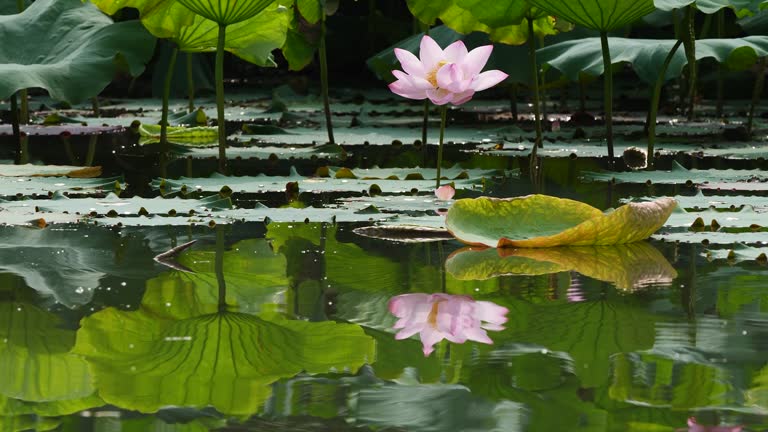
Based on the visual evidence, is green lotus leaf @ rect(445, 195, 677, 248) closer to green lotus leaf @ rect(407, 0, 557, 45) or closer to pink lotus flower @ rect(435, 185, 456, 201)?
pink lotus flower @ rect(435, 185, 456, 201)

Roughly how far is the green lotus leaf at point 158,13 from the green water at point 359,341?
1573 millimetres

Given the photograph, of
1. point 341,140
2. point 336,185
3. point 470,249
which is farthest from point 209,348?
point 341,140

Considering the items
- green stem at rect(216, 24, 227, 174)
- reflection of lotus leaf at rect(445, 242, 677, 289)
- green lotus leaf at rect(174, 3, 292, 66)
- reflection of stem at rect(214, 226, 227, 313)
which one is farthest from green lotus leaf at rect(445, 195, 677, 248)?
green lotus leaf at rect(174, 3, 292, 66)

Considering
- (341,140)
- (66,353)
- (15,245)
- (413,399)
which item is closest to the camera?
(413,399)

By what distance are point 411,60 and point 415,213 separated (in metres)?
0.34

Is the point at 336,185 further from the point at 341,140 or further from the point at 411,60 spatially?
the point at 341,140

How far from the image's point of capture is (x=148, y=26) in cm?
394

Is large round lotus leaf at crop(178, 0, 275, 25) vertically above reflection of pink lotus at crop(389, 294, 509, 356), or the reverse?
large round lotus leaf at crop(178, 0, 275, 25)

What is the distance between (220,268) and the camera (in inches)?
81.0

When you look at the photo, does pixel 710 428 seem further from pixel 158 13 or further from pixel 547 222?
pixel 158 13

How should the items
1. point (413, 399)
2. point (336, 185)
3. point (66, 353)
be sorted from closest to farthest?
1. point (413, 399)
2. point (66, 353)
3. point (336, 185)

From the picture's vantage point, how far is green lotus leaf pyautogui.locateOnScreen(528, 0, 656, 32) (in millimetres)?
3502

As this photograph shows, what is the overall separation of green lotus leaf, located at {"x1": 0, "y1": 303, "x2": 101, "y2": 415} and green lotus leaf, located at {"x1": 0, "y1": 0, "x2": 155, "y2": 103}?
6.04 ft

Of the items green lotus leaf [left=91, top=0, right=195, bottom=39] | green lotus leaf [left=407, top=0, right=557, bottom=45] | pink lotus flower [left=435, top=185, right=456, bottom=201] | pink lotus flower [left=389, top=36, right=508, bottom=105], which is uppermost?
green lotus leaf [left=407, top=0, right=557, bottom=45]
